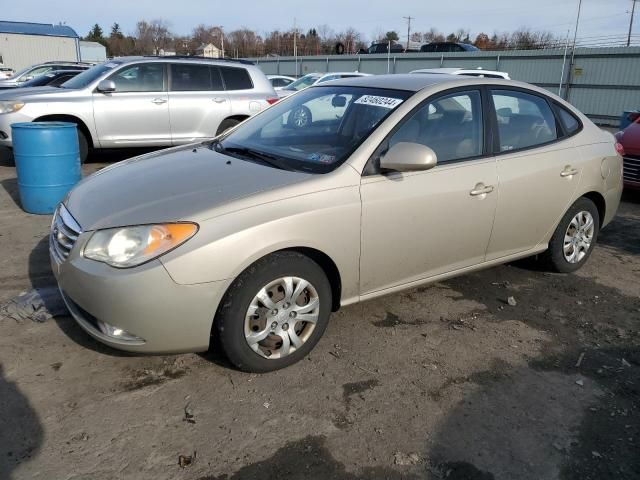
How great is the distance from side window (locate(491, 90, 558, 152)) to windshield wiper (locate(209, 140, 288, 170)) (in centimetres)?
168

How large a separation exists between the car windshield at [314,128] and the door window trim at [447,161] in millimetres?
114

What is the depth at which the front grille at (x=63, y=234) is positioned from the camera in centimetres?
294

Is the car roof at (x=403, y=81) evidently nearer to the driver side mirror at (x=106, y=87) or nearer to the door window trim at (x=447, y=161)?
the door window trim at (x=447, y=161)

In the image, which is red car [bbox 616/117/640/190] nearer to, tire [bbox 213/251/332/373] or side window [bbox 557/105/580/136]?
side window [bbox 557/105/580/136]

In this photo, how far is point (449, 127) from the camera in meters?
3.69

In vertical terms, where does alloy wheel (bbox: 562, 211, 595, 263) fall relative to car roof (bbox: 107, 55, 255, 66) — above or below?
below

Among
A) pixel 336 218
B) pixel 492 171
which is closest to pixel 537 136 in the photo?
pixel 492 171

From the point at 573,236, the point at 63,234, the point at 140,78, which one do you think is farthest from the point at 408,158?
the point at 140,78

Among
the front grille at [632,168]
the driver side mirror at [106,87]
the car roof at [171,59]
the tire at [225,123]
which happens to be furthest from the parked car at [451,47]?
the driver side mirror at [106,87]

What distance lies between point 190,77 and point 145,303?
280 inches

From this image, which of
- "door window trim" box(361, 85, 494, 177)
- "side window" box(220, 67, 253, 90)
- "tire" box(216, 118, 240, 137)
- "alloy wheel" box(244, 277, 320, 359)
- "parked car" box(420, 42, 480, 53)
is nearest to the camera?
"alloy wheel" box(244, 277, 320, 359)

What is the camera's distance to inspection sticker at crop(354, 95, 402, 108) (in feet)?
11.5

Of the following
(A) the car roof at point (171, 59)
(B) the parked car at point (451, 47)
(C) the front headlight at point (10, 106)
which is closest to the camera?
(C) the front headlight at point (10, 106)

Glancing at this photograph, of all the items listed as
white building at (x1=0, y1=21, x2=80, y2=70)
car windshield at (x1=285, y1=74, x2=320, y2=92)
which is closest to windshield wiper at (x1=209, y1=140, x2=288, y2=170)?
car windshield at (x1=285, y1=74, x2=320, y2=92)
